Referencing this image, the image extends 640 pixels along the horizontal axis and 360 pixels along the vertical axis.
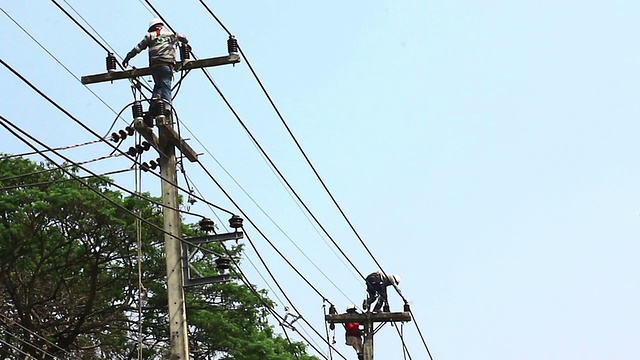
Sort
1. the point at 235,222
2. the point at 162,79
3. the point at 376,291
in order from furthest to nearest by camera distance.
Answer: the point at 376,291 → the point at 235,222 → the point at 162,79

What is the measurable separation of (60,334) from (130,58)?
1649 cm

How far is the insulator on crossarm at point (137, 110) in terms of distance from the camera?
15.4m

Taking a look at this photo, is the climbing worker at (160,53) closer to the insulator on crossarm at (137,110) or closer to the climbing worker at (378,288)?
the insulator on crossarm at (137,110)

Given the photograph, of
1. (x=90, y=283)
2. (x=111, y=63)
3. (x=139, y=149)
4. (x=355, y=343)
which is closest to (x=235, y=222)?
(x=139, y=149)

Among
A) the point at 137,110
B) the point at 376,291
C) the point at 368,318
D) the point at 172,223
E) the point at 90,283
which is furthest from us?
the point at 90,283

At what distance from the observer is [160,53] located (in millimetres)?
16109

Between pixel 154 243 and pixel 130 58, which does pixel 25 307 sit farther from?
pixel 130 58

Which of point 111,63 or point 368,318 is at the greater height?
point 111,63

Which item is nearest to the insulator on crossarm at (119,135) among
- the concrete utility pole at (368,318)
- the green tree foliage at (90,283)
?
the concrete utility pole at (368,318)

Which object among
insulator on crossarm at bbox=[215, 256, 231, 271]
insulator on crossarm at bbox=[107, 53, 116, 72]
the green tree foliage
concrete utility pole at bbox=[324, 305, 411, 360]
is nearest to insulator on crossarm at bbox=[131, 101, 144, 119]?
insulator on crossarm at bbox=[107, 53, 116, 72]

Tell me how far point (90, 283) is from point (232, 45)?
16280 millimetres

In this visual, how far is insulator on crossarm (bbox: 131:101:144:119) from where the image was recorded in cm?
1541

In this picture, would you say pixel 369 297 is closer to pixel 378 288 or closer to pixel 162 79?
pixel 378 288

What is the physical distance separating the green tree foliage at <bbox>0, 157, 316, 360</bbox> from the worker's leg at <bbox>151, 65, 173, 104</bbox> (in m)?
14.2
